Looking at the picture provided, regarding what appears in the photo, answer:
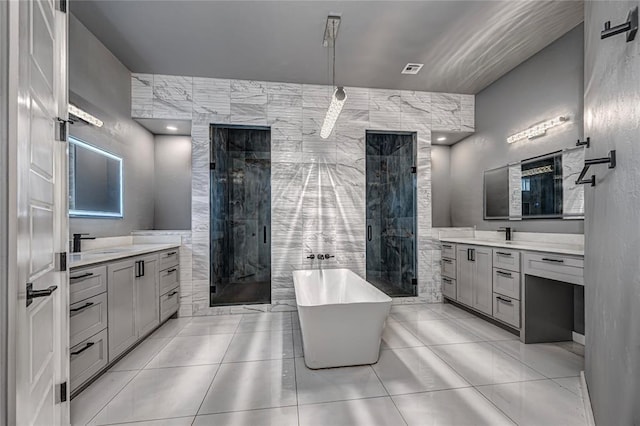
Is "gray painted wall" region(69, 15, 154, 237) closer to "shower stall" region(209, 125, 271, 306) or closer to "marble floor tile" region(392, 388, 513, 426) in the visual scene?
"shower stall" region(209, 125, 271, 306)

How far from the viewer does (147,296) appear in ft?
9.16

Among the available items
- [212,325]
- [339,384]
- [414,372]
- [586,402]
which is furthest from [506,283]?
[212,325]

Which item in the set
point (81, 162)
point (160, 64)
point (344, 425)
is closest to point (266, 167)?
point (160, 64)

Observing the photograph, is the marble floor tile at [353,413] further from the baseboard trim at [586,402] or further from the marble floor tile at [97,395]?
the marble floor tile at [97,395]

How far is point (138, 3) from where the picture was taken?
2.44 metres

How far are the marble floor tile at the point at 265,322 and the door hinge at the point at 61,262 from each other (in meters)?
1.99

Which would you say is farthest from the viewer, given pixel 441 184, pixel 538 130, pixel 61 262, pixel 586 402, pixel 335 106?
pixel 441 184

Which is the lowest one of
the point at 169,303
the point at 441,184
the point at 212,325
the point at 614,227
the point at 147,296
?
the point at 212,325

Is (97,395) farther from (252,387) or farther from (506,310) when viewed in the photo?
(506,310)

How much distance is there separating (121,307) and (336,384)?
1852 millimetres

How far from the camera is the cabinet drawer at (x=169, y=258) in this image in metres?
3.14

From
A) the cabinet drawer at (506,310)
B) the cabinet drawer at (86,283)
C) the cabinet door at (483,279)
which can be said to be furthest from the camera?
the cabinet door at (483,279)

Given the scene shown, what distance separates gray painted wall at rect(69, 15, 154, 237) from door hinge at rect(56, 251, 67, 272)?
4.11 feet

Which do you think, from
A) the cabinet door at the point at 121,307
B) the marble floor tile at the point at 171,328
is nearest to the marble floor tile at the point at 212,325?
the marble floor tile at the point at 171,328
